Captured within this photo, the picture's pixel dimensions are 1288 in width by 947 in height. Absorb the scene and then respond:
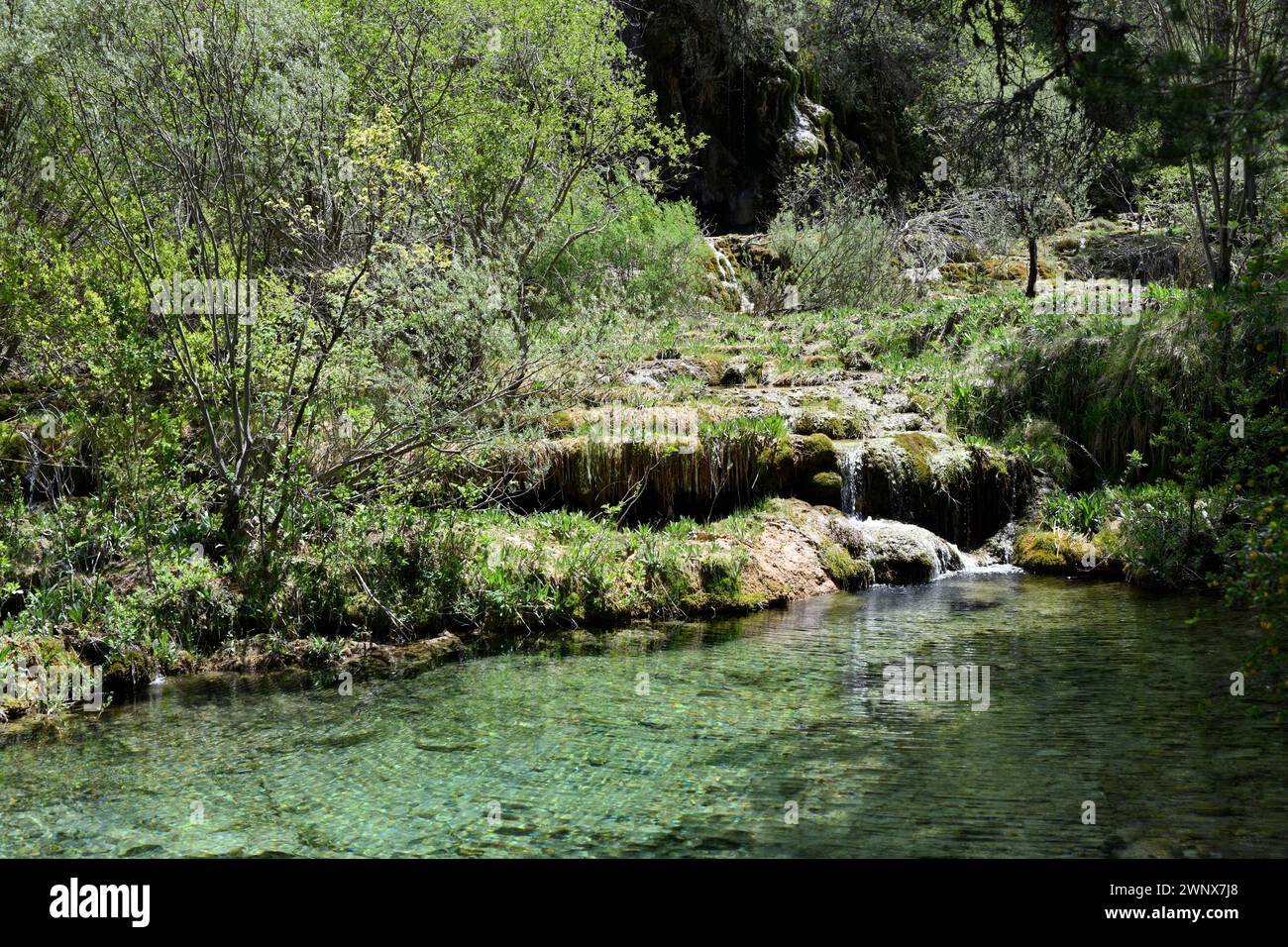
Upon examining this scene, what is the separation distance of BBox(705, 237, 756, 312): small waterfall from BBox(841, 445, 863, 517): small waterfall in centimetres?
1068

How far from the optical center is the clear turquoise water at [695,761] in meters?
5.47

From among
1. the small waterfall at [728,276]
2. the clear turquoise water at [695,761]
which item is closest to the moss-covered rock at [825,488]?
the clear turquoise water at [695,761]

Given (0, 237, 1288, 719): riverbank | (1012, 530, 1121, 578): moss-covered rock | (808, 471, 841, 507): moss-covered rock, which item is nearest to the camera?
(0, 237, 1288, 719): riverbank

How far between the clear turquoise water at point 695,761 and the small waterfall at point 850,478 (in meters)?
4.92

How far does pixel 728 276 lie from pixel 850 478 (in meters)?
12.7

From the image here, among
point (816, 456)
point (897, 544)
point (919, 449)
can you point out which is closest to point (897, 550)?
point (897, 544)

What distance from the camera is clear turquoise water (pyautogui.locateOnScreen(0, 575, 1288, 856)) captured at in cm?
547

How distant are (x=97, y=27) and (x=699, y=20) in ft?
77.7

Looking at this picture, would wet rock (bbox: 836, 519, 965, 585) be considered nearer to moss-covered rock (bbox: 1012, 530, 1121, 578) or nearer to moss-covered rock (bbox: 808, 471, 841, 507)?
moss-covered rock (bbox: 808, 471, 841, 507)

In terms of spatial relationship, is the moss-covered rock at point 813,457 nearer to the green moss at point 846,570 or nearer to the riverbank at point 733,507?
the riverbank at point 733,507

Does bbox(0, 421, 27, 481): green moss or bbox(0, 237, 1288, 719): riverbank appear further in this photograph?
bbox(0, 421, 27, 481): green moss

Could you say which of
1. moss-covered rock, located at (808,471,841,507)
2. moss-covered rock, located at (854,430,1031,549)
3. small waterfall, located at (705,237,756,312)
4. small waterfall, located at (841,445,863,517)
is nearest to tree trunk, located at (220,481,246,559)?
moss-covered rock, located at (808,471,841,507)
